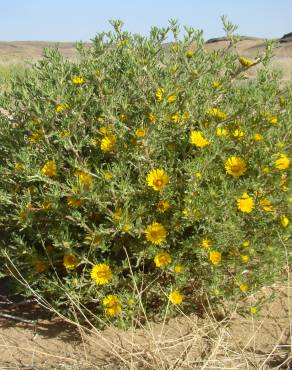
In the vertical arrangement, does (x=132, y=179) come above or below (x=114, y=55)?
below

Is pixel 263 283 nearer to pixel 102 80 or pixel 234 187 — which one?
pixel 234 187

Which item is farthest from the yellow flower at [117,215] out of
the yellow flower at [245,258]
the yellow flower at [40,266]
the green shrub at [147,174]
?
the yellow flower at [245,258]

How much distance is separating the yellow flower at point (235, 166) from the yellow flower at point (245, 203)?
12cm

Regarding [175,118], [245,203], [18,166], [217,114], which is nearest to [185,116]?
[175,118]

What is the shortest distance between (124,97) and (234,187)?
766 mm

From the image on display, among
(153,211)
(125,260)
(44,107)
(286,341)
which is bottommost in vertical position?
(286,341)

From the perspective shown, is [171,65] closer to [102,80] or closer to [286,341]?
[102,80]

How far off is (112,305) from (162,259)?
0.37 metres

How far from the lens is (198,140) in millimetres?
2662

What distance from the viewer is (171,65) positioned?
2.85 metres

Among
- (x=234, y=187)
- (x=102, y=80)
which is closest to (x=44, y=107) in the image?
Result: (x=102, y=80)

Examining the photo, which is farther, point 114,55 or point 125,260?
point 114,55

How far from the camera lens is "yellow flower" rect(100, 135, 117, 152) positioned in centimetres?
269

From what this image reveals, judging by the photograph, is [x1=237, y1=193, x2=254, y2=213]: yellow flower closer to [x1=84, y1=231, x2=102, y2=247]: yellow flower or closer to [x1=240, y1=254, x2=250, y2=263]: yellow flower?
[x1=240, y1=254, x2=250, y2=263]: yellow flower
